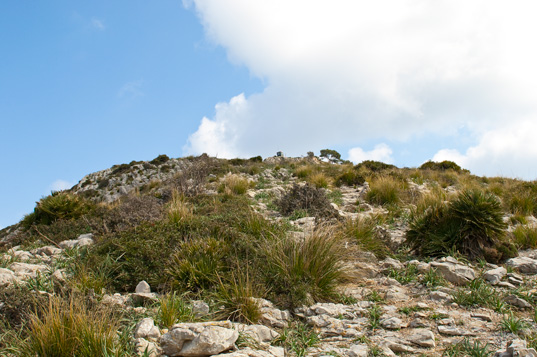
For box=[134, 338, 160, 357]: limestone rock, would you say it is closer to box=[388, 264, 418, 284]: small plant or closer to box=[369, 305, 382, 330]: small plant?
box=[369, 305, 382, 330]: small plant

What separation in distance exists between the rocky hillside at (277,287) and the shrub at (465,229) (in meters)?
0.02

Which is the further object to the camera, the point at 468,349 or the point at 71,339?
the point at 468,349

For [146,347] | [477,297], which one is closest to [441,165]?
[477,297]

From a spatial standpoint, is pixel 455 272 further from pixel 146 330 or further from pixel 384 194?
pixel 384 194

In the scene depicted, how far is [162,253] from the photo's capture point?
5.52 metres

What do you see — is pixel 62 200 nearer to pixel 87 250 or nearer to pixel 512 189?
pixel 87 250

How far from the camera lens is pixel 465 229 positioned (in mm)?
6527

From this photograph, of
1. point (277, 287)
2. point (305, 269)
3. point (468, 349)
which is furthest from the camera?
point (305, 269)

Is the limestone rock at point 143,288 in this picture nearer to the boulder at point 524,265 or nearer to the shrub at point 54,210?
the boulder at point 524,265

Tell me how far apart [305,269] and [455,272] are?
2084mm

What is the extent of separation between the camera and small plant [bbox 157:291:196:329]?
3.74 m

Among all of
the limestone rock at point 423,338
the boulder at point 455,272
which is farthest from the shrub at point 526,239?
the limestone rock at point 423,338

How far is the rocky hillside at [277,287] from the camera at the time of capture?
3311 mm

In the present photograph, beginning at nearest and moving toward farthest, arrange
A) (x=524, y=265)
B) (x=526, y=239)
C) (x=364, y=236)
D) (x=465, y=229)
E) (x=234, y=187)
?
1. (x=524, y=265)
2. (x=465, y=229)
3. (x=364, y=236)
4. (x=526, y=239)
5. (x=234, y=187)
